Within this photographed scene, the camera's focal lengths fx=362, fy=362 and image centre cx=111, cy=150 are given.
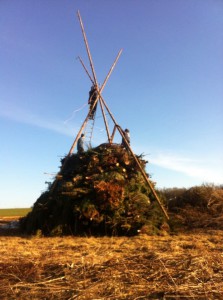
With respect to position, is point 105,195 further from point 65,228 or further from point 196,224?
point 196,224

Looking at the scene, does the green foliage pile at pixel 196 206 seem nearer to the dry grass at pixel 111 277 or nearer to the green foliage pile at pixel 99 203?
the green foliage pile at pixel 99 203

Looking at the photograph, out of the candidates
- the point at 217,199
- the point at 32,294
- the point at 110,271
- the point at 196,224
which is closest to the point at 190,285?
the point at 110,271

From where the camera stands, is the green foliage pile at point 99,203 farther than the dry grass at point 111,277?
Yes

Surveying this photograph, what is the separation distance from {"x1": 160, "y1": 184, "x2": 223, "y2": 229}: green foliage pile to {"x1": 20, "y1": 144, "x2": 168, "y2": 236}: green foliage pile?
3.60 feet

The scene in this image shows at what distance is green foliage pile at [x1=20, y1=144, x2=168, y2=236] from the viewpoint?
9.58m

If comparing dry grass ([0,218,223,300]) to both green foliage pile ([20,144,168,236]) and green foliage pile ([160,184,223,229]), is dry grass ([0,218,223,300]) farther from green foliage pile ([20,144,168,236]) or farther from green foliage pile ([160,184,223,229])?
green foliage pile ([160,184,223,229])

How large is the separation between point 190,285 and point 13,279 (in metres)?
2.16

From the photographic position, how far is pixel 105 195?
9.58m

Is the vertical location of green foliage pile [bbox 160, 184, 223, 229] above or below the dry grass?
above

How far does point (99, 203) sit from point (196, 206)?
12.4ft

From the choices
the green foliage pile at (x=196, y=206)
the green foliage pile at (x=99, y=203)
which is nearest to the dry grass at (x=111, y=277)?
the green foliage pile at (x=99, y=203)

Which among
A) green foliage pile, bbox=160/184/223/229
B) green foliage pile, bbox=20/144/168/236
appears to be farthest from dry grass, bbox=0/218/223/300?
green foliage pile, bbox=160/184/223/229

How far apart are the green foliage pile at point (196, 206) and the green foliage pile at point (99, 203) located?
110cm

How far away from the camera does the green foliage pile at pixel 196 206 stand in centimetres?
1055
